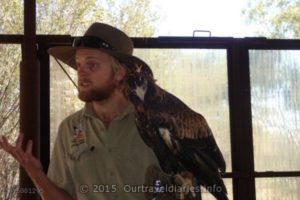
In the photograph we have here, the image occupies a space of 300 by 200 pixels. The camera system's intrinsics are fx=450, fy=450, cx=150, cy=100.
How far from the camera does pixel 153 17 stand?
3.85 meters

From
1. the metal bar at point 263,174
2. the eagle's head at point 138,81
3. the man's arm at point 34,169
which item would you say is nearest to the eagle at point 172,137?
the eagle's head at point 138,81

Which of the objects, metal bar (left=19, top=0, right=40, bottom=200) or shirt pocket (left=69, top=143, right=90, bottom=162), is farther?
metal bar (left=19, top=0, right=40, bottom=200)

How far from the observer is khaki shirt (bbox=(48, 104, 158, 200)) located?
238 centimetres

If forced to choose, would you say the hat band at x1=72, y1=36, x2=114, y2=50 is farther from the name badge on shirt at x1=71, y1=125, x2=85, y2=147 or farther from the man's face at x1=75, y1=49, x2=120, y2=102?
the name badge on shirt at x1=71, y1=125, x2=85, y2=147

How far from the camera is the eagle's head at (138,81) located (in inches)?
97.5

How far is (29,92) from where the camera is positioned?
2.57 metres

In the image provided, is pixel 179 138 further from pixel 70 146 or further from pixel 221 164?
pixel 70 146

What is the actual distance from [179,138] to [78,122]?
1.86 feet

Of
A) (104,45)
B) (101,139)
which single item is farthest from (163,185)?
(104,45)

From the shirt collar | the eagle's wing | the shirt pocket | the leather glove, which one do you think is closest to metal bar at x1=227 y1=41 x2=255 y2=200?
the eagle's wing

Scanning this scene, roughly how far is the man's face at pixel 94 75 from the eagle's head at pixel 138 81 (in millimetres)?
111

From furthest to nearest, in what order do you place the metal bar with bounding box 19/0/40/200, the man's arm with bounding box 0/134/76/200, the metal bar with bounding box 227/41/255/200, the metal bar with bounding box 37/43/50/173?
1. the metal bar with bounding box 227/41/255/200
2. the metal bar with bounding box 37/43/50/173
3. the metal bar with bounding box 19/0/40/200
4. the man's arm with bounding box 0/134/76/200

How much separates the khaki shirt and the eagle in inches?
2.6

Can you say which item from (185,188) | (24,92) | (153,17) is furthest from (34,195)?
(153,17)
